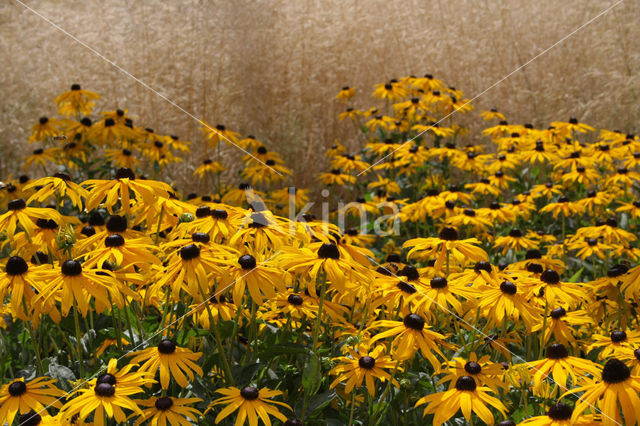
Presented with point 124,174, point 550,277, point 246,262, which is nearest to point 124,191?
point 124,174

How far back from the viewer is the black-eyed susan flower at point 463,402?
6.72 ft

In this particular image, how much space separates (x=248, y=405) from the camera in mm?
2102

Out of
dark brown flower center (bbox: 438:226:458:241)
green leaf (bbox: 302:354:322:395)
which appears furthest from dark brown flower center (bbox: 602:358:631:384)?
dark brown flower center (bbox: 438:226:458:241)

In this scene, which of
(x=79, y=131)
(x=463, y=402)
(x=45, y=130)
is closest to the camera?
(x=463, y=402)

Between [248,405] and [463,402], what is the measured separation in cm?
66

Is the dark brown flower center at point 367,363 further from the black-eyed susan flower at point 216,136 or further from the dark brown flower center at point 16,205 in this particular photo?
the black-eyed susan flower at point 216,136

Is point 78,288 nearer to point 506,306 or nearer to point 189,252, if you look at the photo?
point 189,252

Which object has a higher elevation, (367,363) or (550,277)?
(550,277)

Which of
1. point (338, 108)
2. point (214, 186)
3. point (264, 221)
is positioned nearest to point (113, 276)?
point (264, 221)

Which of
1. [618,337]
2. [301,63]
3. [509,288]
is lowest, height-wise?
A: [618,337]

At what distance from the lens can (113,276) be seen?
2273mm

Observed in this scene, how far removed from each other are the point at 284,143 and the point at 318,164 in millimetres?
393

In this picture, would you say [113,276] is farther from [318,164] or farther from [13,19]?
[13,19]

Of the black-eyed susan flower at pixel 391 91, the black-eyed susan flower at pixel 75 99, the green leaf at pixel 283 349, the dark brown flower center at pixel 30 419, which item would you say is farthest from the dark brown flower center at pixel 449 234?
the black-eyed susan flower at pixel 75 99
